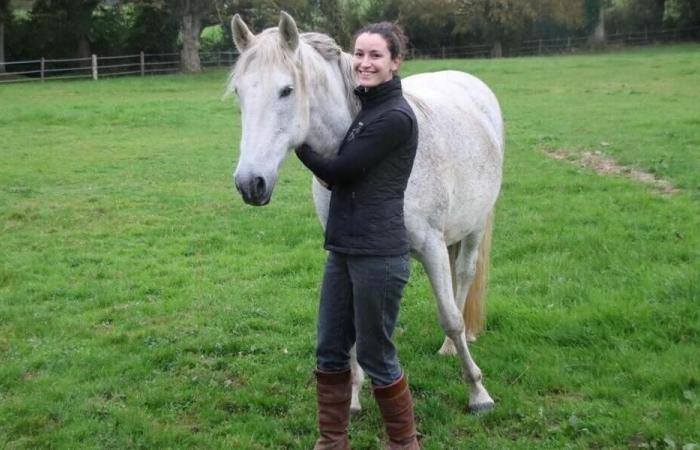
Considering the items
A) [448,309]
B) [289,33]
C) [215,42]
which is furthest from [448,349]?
[215,42]

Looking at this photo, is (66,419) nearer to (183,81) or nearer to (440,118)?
(440,118)

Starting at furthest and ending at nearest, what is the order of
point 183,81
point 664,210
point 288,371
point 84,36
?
point 84,36, point 183,81, point 664,210, point 288,371

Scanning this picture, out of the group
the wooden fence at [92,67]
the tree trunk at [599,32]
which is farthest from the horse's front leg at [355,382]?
the tree trunk at [599,32]

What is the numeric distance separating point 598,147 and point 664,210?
5.08 metres

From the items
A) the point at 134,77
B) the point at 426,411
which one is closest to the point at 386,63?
the point at 426,411

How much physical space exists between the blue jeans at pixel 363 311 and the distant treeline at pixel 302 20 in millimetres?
31624

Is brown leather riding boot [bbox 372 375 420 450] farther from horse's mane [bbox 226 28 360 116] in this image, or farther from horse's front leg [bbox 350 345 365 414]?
Answer: horse's mane [bbox 226 28 360 116]

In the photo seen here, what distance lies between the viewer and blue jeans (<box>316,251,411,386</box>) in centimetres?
329

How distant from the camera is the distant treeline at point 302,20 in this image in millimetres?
35844

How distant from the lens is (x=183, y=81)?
3247 cm

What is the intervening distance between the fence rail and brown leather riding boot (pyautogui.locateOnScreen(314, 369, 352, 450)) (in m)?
21.9

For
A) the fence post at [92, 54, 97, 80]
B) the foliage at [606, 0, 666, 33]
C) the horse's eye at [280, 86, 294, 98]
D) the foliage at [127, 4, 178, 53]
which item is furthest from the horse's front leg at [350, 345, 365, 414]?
the foliage at [606, 0, 666, 33]

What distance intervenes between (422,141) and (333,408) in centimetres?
Result: 144

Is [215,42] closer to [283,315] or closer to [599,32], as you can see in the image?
[599,32]
